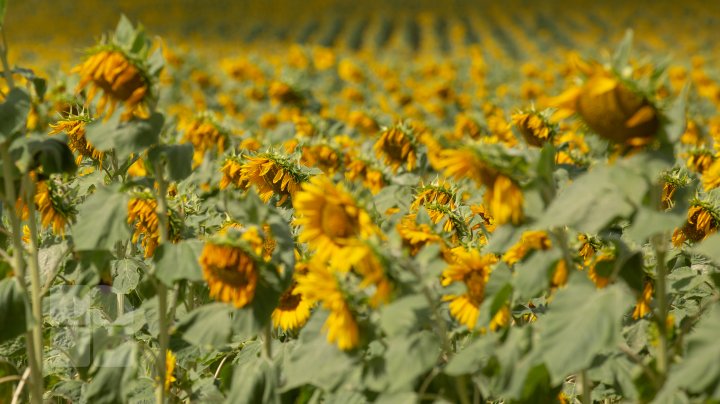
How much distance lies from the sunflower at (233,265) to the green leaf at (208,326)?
0.14 feet

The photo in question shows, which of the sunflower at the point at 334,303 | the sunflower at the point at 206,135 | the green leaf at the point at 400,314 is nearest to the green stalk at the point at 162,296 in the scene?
the sunflower at the point at 334,303

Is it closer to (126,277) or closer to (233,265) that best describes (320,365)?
(233,265)

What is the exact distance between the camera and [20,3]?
2275 centimetres

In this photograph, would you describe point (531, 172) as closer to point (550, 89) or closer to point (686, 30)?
point (550, 89)

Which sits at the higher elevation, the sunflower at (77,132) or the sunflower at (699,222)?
the sunflower at (77,132)

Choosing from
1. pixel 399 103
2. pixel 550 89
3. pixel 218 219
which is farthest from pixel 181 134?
pixel 550 89

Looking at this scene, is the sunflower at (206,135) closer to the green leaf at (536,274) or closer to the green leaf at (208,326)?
the green leaf at (208,326)

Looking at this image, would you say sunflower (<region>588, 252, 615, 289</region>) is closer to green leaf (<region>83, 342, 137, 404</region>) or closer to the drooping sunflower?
the drooping sunflower

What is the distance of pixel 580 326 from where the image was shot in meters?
1.21

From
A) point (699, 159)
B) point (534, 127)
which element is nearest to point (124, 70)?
point (534, 127)

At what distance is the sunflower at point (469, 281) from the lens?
1.55 metres

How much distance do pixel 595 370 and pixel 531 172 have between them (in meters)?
0.52

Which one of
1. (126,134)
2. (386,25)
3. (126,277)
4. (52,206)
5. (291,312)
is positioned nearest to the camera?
(126,134)

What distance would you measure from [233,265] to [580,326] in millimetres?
638
